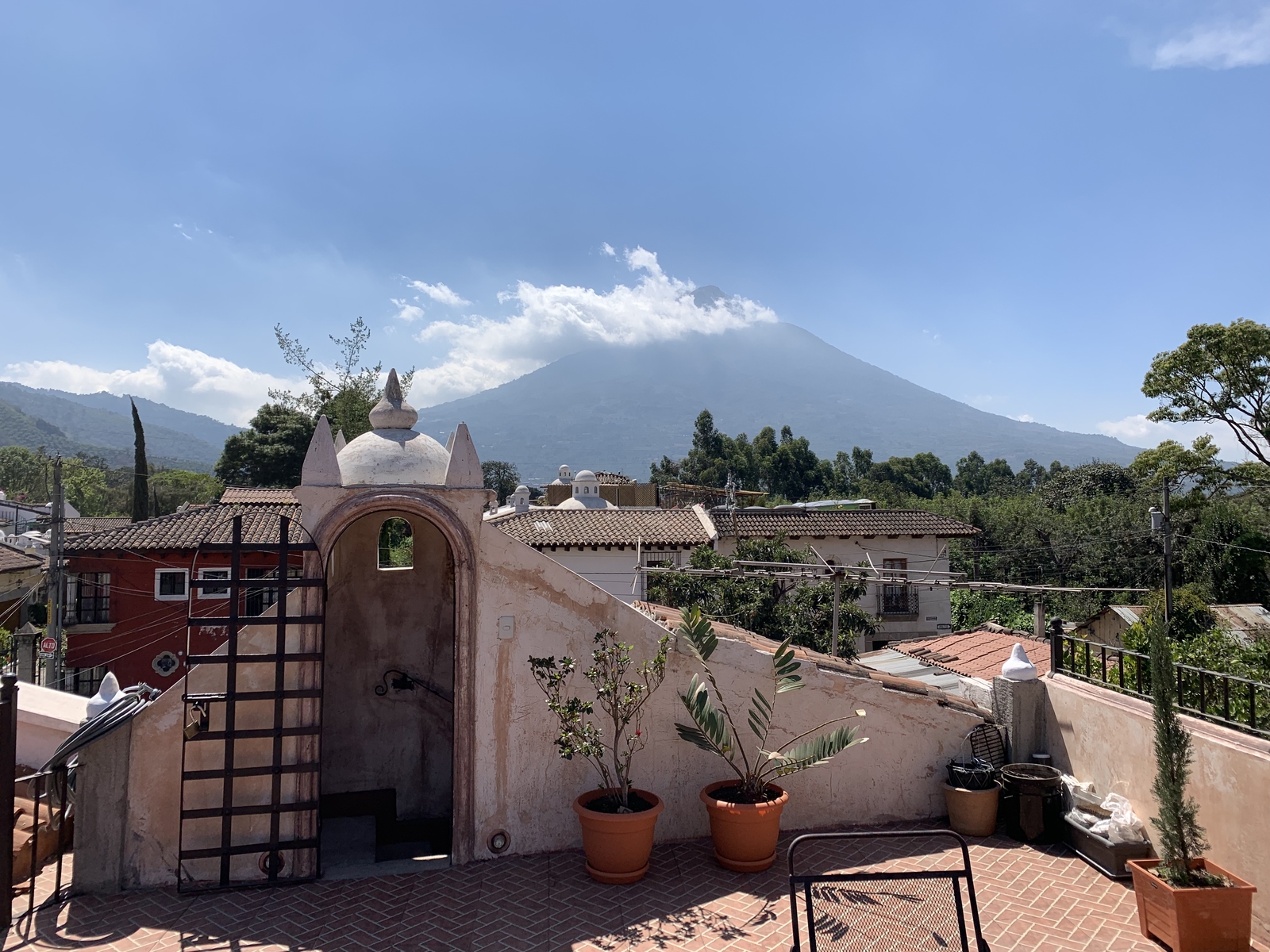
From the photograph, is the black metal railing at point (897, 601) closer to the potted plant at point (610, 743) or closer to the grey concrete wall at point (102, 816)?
the potted plant at point (610, 743)

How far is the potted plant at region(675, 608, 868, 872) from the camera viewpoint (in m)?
7.04

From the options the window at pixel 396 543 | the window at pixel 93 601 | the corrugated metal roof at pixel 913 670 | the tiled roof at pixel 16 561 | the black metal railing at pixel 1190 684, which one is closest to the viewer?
the black metal railing at pixel 1190 684

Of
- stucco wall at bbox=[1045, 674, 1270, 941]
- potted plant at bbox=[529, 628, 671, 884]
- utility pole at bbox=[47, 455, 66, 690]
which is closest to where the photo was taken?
stucco wall at bbox=[1045, 674, 1270, 941]

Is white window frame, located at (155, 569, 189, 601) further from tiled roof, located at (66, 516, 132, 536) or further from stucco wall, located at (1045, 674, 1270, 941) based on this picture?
stucco wall, located at (1045, 674, 1270, 941)

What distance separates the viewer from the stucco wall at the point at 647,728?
7465 mm

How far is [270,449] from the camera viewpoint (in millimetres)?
44469

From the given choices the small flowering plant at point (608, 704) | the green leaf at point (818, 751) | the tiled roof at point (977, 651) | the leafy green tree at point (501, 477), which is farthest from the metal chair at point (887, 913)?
the leafy green tree at point (501, 477)

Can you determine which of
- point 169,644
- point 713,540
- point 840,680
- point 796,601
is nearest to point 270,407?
point 169,644

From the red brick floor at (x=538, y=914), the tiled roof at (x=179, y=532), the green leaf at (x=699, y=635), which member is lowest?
the red brick floor at (x=538, y=914)

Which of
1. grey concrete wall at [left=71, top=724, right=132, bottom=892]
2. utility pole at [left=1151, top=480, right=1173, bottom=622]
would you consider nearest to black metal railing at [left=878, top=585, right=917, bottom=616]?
utility pole at [left=1151, top=480, right=1173, bottom=622]

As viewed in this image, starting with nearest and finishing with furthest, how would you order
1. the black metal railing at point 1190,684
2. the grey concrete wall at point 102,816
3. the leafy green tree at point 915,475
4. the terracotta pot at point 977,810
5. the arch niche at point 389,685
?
1. the black metal railing at point 1190,684
2. the grey concrete wall at point 102,816
3. the terracotta pot at point 977,810
4. the arch niche at point 389,685
5. the leafy green tree at point 915,475

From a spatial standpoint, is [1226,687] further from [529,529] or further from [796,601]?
[529,529]

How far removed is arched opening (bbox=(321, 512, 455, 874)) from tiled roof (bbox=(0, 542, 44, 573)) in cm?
2913

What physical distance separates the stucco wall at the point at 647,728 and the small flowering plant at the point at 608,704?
0.60 ft
